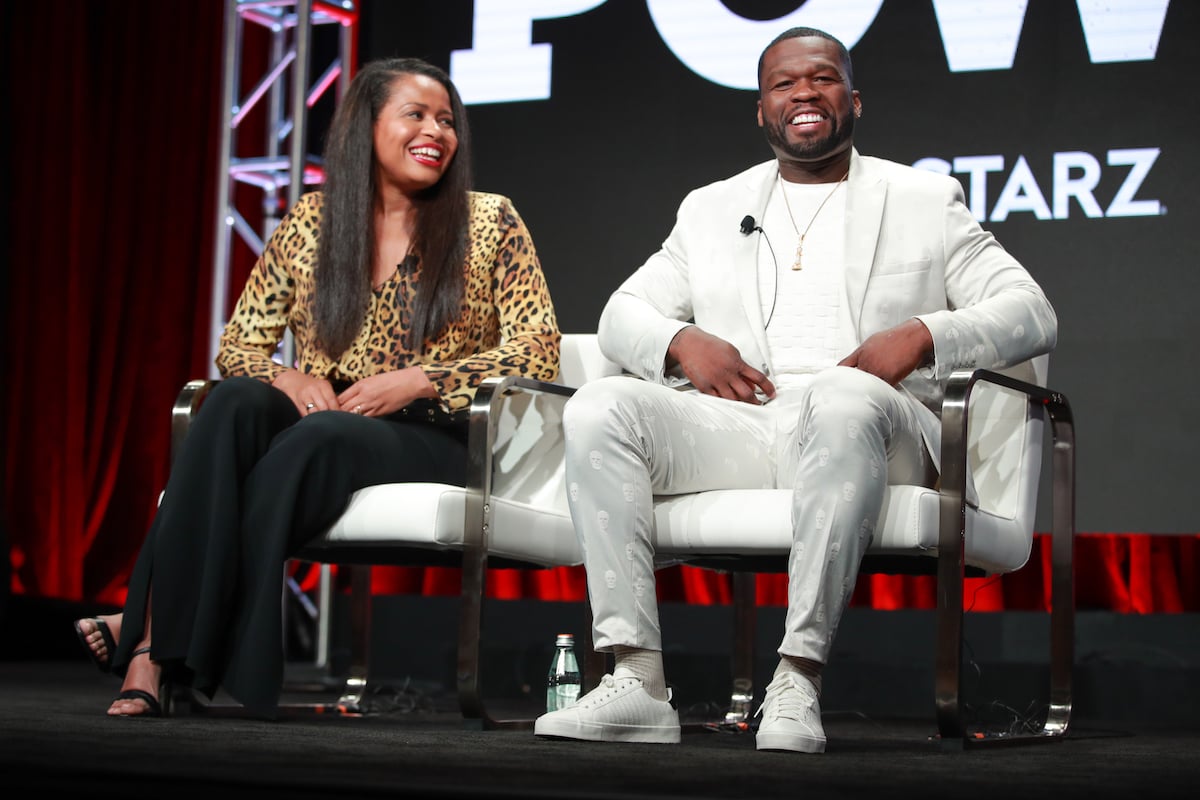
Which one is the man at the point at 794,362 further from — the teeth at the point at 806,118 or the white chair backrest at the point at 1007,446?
the white chair backrest at the point at 1007,446

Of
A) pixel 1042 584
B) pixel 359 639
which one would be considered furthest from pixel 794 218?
pixel 1042 584

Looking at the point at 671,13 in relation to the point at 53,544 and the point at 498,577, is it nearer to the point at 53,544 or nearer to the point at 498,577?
the point at 498,577

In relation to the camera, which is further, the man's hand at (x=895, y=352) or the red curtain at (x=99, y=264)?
the red curtain at (x=99, y=264)

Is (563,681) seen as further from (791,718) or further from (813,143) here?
(813,143)

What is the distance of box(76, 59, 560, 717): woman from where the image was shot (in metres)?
2.34

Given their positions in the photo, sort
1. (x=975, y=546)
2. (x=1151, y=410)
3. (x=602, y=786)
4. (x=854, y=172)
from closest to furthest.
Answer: (x=602, y=786)
(x=975, y=546)
(x=854, y=172)
(x=1151, y=410)

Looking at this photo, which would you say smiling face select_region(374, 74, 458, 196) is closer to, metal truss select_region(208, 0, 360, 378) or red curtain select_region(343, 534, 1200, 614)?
metal truss select_region(208, 0, 360, 378)

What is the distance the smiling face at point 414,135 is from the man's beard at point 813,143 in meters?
0.69

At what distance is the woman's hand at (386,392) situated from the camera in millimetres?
2621

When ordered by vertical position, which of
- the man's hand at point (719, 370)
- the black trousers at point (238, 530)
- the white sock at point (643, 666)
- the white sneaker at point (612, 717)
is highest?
the man's hand at point (719, 370)

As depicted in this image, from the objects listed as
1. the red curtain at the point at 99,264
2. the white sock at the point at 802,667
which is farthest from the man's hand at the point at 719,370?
the red curtain at the point at 99,264

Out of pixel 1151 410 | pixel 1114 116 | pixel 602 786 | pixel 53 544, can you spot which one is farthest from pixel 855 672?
pixel 53 544

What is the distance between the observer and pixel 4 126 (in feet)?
16.0

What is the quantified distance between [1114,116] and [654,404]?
172 cm
